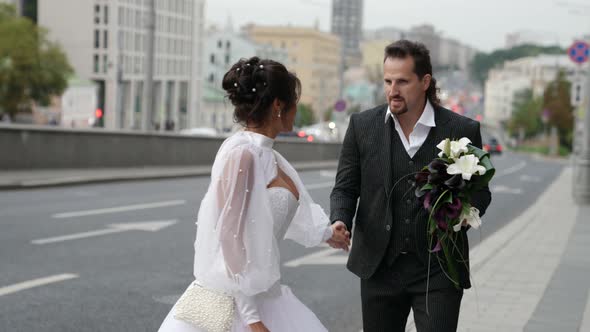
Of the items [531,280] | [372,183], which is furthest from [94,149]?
[372,183]

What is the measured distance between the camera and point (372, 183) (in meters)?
4.55

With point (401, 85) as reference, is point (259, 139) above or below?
below


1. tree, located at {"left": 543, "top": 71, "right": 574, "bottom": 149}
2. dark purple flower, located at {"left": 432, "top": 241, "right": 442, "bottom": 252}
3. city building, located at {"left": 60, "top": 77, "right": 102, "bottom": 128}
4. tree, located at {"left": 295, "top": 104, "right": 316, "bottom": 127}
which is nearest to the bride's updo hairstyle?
dark purple flower, located at {"left": 432, "top": 241, "right": 442, "bottom": 252}

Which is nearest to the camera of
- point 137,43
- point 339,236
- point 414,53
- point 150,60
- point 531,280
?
point 339,236

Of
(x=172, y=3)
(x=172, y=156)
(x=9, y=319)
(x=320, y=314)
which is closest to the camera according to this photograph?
(x=9, y=319)

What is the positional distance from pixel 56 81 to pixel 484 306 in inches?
3724

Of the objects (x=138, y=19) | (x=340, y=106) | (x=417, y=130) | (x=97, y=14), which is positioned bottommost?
(x=340, y=106)

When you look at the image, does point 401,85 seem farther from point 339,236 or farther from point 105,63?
point 105,63

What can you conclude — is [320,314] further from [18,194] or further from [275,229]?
[18,194]

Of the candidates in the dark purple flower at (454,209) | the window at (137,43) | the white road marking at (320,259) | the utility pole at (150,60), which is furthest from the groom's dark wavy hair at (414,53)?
the window at (137,43)

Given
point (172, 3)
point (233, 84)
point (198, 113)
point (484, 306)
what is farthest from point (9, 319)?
point (198, 113)

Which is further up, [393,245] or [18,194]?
[393,245]

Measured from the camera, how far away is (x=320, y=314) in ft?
27.9

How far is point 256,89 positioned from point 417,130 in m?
0.91
